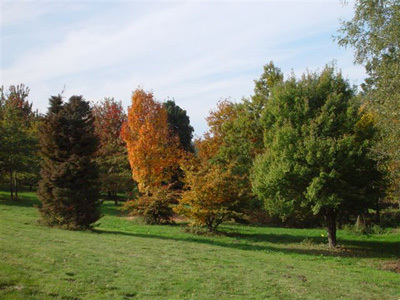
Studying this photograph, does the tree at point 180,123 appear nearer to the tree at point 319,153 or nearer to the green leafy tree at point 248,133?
the green leafy tree at point 248,133

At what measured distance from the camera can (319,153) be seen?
62.1ft

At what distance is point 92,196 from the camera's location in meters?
21.2

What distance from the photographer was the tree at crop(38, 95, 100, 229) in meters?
20.5

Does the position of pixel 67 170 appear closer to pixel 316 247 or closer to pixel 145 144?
pixel 145 144

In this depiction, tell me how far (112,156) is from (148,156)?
1066 cm

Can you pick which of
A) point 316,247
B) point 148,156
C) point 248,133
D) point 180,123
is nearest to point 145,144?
point 148,156

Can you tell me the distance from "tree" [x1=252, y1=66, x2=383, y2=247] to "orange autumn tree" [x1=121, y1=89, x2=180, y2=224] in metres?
10.5

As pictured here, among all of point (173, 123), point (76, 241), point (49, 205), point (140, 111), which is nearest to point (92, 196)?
point (49, 205)

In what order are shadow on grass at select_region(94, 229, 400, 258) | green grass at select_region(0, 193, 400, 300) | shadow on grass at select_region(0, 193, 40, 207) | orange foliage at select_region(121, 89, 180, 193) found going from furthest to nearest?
shadow on grass at select_region(0, 193, 40, 207)
orange foliage at select_region(121, 89, 180, 193)
shadow on grass at select_region(94, 229, 400, 258)
green grass at select_region(0, 193, 400, 300)

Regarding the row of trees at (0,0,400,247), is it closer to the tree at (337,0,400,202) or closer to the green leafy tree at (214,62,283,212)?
the tree at (337,0,400,202)

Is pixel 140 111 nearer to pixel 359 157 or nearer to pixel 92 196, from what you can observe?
pixel 92 196

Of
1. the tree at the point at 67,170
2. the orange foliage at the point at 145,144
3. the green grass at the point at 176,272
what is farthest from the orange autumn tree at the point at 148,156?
the green grass at the point at 176,272

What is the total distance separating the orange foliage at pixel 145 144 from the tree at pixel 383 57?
1942cm

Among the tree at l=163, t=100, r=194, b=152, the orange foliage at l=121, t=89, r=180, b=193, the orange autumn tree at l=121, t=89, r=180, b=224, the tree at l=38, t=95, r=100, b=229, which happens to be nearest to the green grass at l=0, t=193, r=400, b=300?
the tree at l=38, t=95, r=100, b=229
